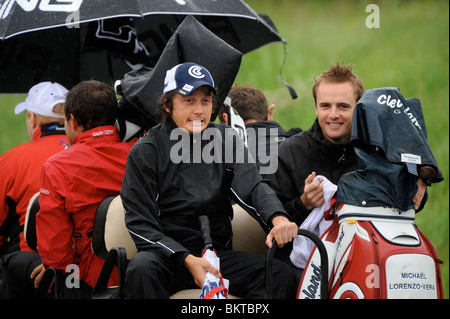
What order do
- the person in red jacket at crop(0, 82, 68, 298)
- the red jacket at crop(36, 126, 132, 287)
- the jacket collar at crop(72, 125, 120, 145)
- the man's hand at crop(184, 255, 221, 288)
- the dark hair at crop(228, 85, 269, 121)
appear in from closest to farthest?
the man's hand at crop(184, 255, 221, 288) < the red jacket at crop(36, 126, 132, 287) < the jacket collar at crop(72, 125, 120, 145) < the person in red jacket at crop(0, 82, 68, 298) < the dark hair at crop(228, 85, 269, 121)

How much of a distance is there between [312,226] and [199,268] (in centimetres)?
79

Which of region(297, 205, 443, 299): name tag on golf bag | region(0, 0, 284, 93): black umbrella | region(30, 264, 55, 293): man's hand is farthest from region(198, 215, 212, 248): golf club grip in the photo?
region(0, 0, 284, 93): black umbrella

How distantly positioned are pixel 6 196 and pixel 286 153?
210cm

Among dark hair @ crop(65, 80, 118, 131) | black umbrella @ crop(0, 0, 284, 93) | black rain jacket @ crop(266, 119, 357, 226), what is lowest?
black rain jacket @ crop(266, 119, 357, 226)

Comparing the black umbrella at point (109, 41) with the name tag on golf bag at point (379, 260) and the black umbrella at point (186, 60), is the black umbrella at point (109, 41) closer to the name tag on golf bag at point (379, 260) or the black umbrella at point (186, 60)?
the black umbrella at point (186, 60)

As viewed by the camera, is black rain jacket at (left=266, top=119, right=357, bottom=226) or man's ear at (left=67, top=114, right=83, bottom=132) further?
man's ear at (left=67, top=114, right=83, bottom=132)

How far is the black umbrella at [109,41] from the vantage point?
18.2 ft

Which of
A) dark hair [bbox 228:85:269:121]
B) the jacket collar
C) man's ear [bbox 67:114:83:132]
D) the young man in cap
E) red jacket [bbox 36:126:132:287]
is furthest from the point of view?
dark hair [bbox 228:85:269:121]

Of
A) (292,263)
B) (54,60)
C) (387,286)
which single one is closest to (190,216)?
(292,263)

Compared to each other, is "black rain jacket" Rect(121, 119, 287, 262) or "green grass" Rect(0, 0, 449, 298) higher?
"green grass" Rect(0, 0, 449, 298)

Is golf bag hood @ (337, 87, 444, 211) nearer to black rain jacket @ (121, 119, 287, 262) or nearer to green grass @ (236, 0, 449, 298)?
black rain jacket @ (121, 119, 287, 262)

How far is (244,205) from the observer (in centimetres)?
402

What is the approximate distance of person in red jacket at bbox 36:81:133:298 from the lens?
4285 millimetres

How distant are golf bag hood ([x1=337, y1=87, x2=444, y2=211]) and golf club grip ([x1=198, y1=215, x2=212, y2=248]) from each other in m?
0.73
